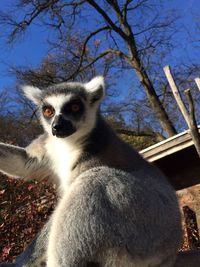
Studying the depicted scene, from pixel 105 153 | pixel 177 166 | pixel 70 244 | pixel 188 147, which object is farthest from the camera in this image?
pixel 177 166

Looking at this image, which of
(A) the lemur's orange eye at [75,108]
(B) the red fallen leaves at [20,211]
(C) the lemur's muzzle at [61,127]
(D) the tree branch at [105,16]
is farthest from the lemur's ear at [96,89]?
(D) the tree branch at [105,16]

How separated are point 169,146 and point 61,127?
547 cm

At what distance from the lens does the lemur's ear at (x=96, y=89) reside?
14.5ft

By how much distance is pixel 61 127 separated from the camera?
3.88m

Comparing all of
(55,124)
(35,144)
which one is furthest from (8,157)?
(55,124)

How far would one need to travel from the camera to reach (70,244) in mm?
3043

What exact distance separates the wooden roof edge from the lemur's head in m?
4.34

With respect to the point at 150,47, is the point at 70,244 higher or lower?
lower

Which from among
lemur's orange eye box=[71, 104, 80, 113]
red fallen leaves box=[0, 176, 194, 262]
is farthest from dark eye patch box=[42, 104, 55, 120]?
red fallen leaves box=[0, 176, 194, 262]

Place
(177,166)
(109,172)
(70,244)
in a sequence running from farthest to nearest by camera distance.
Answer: (177,166)
(109,172)
(70,244)

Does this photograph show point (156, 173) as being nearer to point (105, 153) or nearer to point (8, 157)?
point (105, 153)

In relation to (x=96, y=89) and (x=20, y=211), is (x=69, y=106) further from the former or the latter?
(x=20, y=211)

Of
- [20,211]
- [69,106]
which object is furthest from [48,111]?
[20,211]

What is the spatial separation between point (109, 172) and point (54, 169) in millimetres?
880
